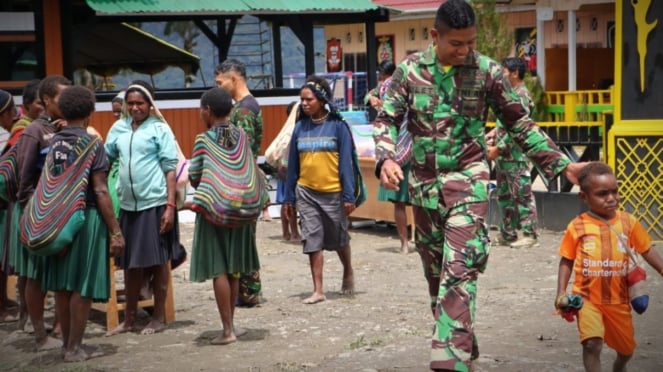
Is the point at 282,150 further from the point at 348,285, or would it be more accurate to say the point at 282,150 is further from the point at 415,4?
the point at 415,4

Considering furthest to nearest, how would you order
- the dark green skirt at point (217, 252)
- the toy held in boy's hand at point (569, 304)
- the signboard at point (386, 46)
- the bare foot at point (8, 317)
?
1. the signboard at point (386, 46)
2. the bare foot at point (8, 317)
3. the dark green skirt at point (217, 252)
4. the toy held in boy's hand at point (569, 304)

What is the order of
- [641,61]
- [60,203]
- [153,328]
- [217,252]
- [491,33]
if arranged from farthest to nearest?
[491,33], [641,61], [153,328], [217,252], [60,203]

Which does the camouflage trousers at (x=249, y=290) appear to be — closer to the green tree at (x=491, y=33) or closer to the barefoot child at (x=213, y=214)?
the barefoot child at (x=213, y=214)

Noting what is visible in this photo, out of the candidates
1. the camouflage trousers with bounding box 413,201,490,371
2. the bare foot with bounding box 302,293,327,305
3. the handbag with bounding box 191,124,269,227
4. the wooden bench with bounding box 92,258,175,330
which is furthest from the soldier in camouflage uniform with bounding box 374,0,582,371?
the bare foot with bounding box 302,293,327,305

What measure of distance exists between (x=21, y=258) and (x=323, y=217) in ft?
8.58

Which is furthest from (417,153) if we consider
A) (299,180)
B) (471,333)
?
(299,180)

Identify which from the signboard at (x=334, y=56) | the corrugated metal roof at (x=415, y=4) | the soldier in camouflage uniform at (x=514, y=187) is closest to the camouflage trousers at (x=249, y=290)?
the soldier in camouflage uniform at (x=514, y=187)

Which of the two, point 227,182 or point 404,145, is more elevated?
point 404,145

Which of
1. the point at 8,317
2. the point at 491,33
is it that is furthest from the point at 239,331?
the point at 491,33

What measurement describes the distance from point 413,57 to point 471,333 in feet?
4.97

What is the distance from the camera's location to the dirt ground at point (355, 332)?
7180 millimetres

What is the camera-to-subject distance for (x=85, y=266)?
7523 millimetres

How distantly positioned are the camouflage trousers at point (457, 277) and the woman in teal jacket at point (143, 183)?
2770 millimetres

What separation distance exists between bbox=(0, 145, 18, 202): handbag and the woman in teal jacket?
2.29 ft
